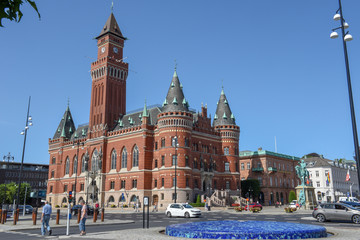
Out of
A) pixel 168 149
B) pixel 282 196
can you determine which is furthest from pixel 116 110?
pixel 282 196

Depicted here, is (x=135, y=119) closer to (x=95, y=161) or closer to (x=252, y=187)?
(x=95, y=161)

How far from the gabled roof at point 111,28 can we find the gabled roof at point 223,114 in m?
28.5

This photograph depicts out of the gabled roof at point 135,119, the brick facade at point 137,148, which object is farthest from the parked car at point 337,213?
the gabled roof at point 135,119

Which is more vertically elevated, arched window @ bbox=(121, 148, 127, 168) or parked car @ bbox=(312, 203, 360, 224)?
arched window @ bbox=(121, 148, 127, 168)

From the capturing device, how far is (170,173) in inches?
2441

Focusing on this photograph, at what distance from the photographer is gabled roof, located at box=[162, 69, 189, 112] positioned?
212ft

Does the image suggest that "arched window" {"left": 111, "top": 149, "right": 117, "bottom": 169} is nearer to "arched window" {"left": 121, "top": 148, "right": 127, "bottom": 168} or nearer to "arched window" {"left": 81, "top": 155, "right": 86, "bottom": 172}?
"arched window" {"left": 121, "top": 148, "right": 127, "bottom": 168}

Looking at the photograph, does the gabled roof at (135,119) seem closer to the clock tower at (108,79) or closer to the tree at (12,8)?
the clock tower at (108,79)

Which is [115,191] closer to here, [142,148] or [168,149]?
[142,148]

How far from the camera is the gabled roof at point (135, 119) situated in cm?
7188

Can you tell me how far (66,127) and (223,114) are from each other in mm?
42346

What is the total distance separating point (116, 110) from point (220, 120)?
2402cm

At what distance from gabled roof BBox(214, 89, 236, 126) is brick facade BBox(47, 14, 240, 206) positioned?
0.75 feet

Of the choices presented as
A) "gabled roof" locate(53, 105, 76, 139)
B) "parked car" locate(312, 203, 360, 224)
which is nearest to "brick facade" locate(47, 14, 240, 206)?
"gabled roof" locate(53, 105, 76, 139)
